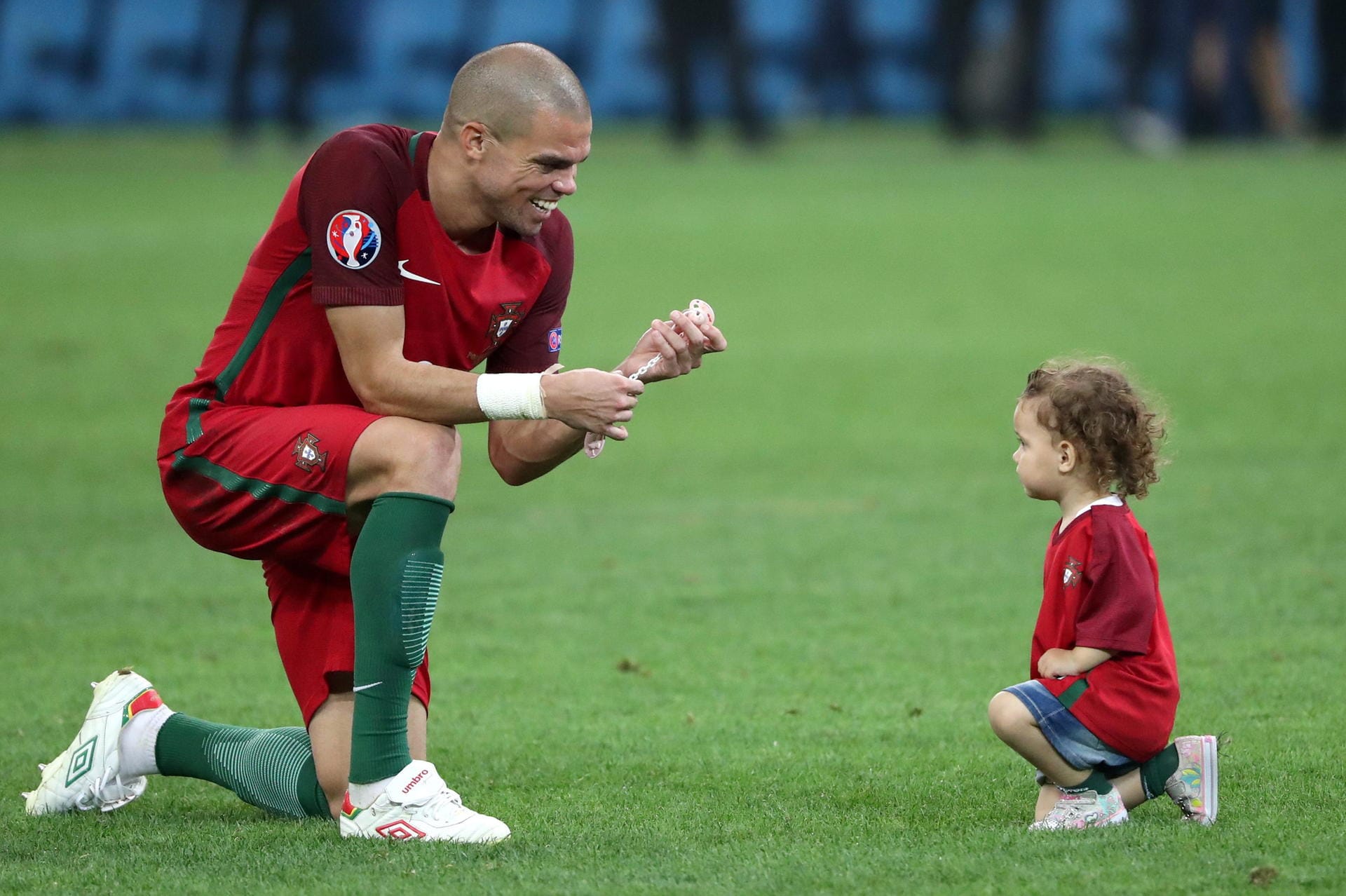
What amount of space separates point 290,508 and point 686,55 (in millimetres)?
28653

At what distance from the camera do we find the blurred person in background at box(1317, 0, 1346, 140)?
3095 centimetres

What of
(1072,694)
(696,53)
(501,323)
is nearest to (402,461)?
(501,323)

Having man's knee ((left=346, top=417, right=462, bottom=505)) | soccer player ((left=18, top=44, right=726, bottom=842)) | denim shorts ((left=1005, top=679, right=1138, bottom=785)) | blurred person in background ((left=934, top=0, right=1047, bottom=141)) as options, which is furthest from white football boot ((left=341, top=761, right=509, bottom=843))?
blurred person in background ((left=934, top=0, right=1047, bottom=141))

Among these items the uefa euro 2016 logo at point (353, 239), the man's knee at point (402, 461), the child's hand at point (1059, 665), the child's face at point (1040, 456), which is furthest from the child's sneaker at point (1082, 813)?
the uefa euro 2016 logo at point (353, 239)

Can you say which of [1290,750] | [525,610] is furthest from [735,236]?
[1290,750]

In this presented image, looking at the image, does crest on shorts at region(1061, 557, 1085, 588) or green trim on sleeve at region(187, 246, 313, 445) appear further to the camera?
green trim on sleeve at region(187, 246, 313, 445)

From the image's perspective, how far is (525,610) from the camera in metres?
6.57

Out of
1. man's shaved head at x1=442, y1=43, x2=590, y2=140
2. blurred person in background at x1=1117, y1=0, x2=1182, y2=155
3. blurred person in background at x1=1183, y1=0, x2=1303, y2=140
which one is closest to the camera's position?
man's shaved head at x1=442, y1=43, x2=590, y2=140

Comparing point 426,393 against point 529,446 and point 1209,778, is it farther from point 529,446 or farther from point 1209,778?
point 1209,778

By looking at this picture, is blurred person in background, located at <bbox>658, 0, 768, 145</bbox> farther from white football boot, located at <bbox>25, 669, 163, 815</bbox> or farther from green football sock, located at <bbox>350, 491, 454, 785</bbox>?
green football sock, located at <bbox>350, 491, 454, 785</bbox>

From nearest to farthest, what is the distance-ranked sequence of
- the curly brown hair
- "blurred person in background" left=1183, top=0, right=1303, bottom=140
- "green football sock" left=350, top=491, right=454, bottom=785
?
1. "green football sock" left=350, top=491, right=454, bottom=785
2. the curly brown hair
3. "blurred person in background" left=1183, top=0, right=1303, bottom=140

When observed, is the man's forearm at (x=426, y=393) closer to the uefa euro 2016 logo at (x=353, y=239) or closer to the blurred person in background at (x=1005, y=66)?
the uefa euro 2016 logo at (x=353, y=239)

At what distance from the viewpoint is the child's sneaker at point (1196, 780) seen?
3.71 m

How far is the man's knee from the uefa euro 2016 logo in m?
0.36
